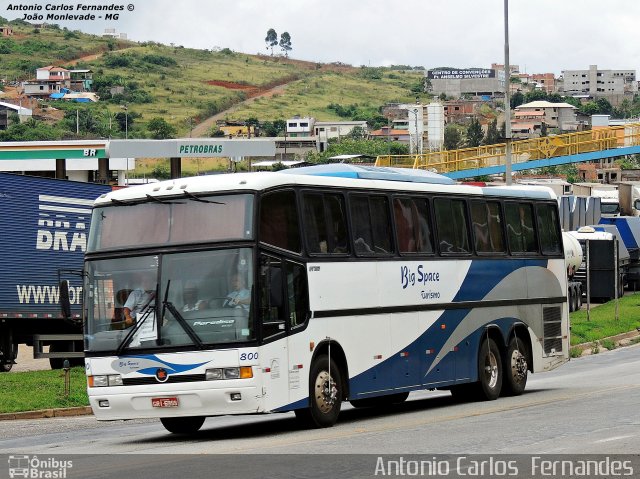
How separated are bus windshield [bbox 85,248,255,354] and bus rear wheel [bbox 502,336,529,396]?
793 centimetres

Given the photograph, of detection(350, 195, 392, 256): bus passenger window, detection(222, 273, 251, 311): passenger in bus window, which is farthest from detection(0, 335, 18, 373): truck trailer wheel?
detection(222, 273, 251, 311): passenger in bus window

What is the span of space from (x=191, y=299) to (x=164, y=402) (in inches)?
52.6

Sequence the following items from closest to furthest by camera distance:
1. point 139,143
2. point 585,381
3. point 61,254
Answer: point 585,381
point 61,254
point 139,143

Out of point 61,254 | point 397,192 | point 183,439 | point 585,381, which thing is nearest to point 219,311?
point 183,439

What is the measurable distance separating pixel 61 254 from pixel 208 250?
58.3 ft

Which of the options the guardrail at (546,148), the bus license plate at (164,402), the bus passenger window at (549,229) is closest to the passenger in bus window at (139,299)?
the bus license plate at (164,402)

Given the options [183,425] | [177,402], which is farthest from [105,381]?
[183,425]

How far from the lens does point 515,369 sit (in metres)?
24.3

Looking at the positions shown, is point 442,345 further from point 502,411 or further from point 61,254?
point 61,254

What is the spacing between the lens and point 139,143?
48469mm

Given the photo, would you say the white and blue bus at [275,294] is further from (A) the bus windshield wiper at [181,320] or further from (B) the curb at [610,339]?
(B) the curb at [610,339]

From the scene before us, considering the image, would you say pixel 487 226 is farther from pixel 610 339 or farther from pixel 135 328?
pixel 610 339

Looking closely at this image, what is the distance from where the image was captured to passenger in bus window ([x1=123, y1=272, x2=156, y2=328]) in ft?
57.9

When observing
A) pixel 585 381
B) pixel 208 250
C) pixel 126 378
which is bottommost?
pixel 585 381
